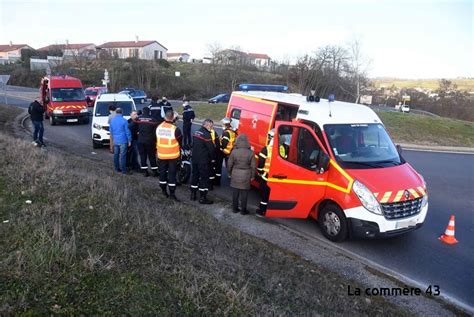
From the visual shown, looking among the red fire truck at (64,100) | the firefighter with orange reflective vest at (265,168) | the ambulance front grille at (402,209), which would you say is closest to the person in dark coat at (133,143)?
the firefighter with orange reflective vest at (265,168)

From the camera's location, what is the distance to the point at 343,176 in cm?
593

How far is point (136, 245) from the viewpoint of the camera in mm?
4320

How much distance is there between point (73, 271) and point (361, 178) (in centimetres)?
430

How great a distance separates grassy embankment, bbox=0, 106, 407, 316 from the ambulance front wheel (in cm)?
107

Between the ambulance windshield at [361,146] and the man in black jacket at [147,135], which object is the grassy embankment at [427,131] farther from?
the man in black jacket at [147,135]

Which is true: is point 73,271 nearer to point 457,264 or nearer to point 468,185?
point 457,264

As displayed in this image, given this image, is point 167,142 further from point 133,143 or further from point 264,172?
point 133,143

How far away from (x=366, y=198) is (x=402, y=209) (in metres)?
0.67

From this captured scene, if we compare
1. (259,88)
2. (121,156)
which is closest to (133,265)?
(121,156)

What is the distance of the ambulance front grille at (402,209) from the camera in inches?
224

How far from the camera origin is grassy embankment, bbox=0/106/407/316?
325cm

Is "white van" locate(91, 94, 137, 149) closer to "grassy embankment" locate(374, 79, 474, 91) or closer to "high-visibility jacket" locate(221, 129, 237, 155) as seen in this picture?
"high-visibility jacket" locate(221, 129, 237, 155)

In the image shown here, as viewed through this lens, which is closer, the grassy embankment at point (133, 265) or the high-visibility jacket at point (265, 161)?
the grassy embankment at point (133, 265)

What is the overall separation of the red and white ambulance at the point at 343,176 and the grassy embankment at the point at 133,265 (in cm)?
115
